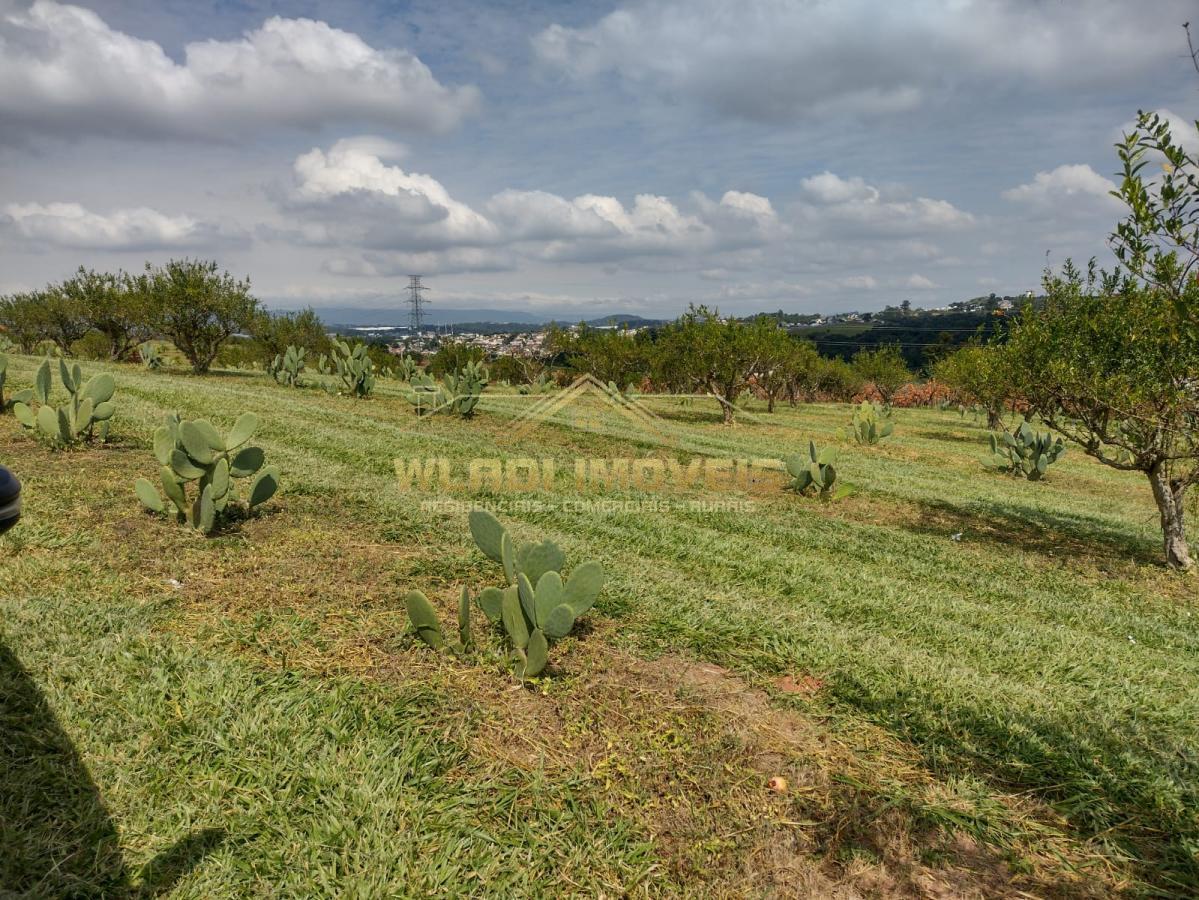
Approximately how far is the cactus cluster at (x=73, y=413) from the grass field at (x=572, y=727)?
1.28 metres

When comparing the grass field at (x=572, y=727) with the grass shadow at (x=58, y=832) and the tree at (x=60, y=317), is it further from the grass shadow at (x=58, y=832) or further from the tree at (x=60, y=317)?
the tree at (x=60, y=317)

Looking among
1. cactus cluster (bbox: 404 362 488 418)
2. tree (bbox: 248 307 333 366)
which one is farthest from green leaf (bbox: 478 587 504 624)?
tree (bbox: 248 307 333 366)

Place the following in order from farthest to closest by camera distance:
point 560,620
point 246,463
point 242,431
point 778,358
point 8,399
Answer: point 778,358 → point 8,399 → point 242,431 → point 246,463 → point 560,620

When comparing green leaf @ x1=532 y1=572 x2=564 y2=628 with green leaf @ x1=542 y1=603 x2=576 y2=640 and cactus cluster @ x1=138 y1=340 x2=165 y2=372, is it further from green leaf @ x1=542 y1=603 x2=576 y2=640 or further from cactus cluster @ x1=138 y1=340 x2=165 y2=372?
cactus cluster @ x1=138 y1=340 x2=165 y2=372

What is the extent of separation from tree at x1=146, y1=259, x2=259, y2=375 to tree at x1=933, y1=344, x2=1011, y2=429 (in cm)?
2085

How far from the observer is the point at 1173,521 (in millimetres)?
6297

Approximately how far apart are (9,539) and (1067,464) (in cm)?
1866

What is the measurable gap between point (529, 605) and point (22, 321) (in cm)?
3663

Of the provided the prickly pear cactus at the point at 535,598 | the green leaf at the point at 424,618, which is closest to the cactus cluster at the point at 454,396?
the prickly pear cactus at the point at 535,598

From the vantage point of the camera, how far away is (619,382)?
93.6 ft

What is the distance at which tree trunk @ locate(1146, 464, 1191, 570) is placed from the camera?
627 cm

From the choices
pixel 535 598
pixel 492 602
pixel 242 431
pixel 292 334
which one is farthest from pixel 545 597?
pixel 292 334

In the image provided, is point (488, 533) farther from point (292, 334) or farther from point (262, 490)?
point (292, 334)

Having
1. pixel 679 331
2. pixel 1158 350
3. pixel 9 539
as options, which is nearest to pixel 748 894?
pixel 9 539
